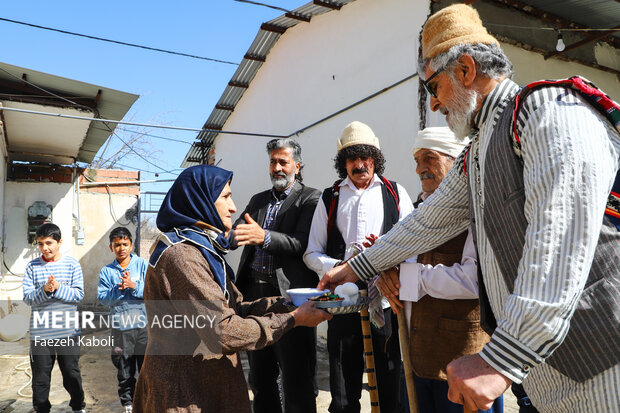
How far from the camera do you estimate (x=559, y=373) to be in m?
1.27

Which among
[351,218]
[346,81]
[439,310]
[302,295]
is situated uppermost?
[346,81]

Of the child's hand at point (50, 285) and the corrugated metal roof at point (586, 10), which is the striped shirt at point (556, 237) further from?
the corrugated metal roof at point (586, 10)

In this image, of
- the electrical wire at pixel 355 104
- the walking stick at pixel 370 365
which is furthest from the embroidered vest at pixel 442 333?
the electrical wire at pixel 355 104

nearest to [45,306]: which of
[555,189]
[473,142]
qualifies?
[473,142]

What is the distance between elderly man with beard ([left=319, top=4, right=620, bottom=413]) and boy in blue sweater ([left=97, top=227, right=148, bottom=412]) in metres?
4.06

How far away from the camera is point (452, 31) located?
1.61m

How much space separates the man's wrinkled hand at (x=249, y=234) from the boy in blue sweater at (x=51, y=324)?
7.97ft

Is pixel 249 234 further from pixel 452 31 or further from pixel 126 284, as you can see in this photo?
pixel 126 284

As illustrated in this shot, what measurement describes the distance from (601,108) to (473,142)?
479mm

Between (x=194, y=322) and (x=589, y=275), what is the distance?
158 cm

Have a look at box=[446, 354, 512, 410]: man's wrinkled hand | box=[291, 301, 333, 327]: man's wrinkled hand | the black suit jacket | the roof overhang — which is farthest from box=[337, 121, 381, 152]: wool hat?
the roof overhang

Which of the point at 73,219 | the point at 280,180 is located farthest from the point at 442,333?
the point at 73,219

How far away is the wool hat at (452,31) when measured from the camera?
62.6 inches

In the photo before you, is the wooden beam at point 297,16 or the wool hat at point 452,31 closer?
the wool hat at point 452,31
